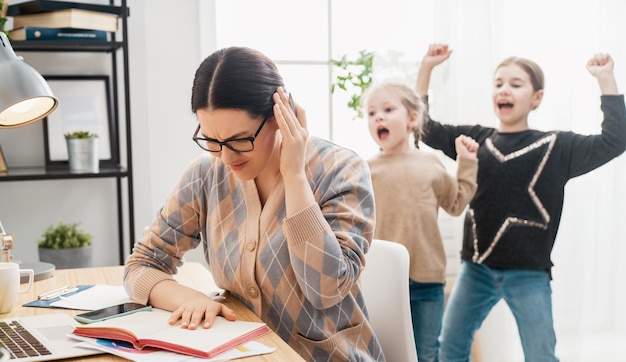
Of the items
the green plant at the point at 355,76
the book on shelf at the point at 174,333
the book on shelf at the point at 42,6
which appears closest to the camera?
the book on shelf at the point at 174,333

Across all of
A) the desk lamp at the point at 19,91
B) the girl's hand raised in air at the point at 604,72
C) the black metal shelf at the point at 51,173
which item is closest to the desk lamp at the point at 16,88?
the desk lamp at the point at 19,91

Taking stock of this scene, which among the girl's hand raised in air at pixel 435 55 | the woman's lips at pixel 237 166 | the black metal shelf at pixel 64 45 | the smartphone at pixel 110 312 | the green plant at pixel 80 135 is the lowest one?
the smartphone at pixel 110 312

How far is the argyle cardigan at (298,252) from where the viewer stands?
144 cm

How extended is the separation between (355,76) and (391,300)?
177cm

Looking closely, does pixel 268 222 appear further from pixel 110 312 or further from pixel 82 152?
pixel 82 152

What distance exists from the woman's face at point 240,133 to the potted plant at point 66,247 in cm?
150

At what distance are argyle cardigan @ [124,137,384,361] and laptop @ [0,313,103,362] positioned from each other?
0.17 meters

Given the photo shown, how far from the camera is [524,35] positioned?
3119 millimetres

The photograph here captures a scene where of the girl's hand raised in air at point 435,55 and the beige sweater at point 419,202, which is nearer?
the beige sweater at point 419,202

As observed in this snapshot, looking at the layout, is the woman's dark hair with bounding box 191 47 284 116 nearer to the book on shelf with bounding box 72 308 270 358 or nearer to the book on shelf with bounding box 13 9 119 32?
the book on shelf with bounding box 72 308 270 358

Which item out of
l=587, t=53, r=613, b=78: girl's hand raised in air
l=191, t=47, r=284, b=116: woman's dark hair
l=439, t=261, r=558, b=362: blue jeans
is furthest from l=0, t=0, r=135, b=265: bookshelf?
l=587, t=53, r=613, b=78: girl's hand raised in air

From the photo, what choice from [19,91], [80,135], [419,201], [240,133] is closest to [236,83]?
[240,133]

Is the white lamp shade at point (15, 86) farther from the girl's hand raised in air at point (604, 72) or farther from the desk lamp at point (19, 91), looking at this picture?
the girl's hand raised in air at point (604, 72)

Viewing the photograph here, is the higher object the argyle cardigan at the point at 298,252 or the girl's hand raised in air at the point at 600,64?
the girl's hand raised in air at the point at 600,64
